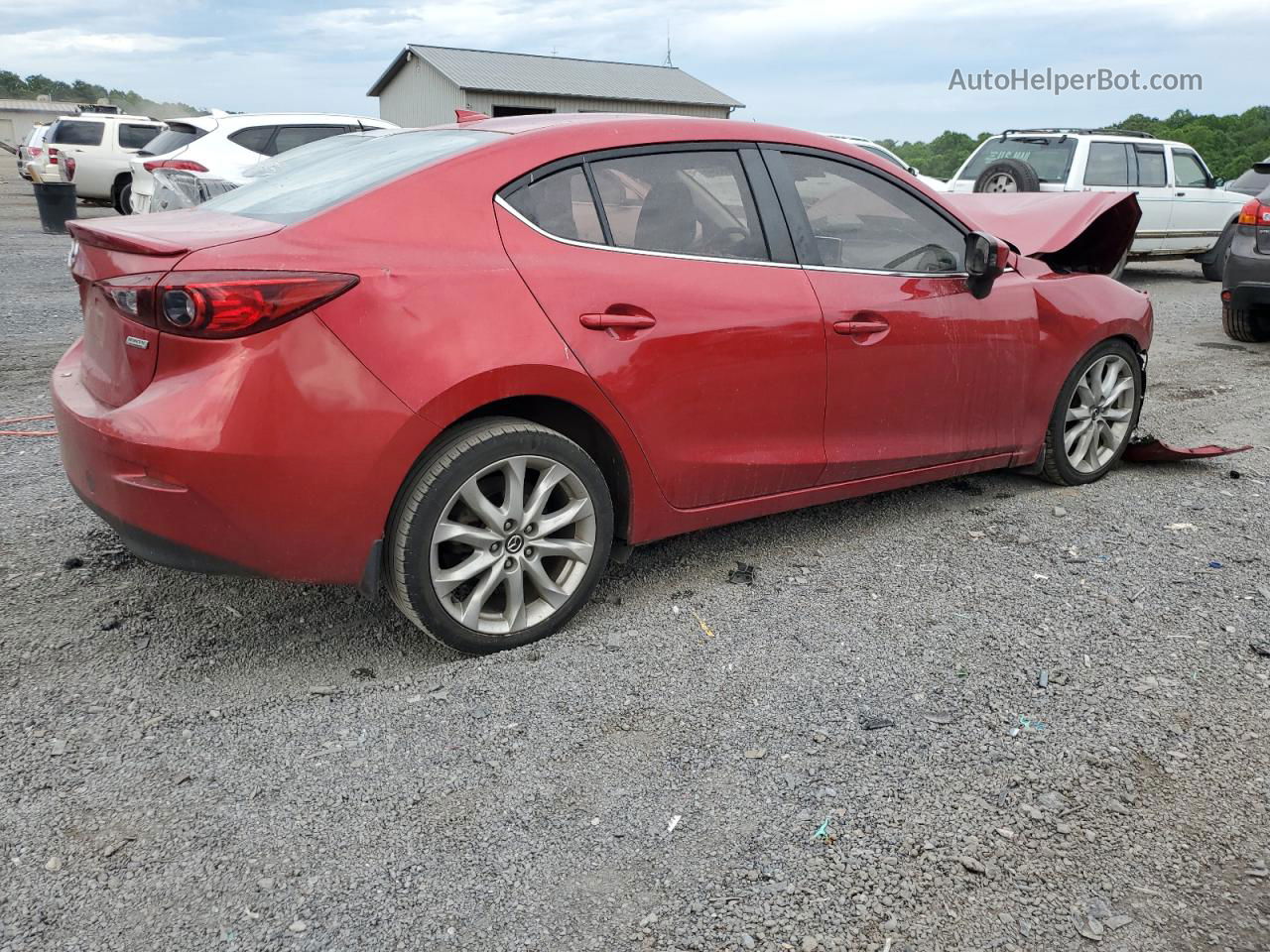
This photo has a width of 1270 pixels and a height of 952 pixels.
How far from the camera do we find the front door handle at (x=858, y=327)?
13.1 feet

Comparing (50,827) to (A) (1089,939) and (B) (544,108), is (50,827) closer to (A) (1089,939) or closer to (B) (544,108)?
(A) (1089,939)

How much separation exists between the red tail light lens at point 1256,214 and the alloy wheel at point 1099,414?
4701mm

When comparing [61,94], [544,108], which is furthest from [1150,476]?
[61,94]

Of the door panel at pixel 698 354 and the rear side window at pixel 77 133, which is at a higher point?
the rear side window at pixel 77 133

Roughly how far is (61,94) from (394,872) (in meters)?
110

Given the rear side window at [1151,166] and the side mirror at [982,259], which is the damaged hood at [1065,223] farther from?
the rear side window at [1151,166]

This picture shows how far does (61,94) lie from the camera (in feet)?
313

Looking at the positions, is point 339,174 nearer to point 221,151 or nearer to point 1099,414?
point 1099,414

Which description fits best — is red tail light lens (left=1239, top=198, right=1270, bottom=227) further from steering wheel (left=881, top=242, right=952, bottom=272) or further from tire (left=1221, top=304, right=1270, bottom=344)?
steering wheel (left=881, top=242, right=952, bottom=272)

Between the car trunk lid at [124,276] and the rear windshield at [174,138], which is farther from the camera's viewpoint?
the rear windshield at [174,138]

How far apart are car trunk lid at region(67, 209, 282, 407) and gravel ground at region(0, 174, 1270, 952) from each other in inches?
34.3

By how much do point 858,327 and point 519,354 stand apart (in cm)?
142

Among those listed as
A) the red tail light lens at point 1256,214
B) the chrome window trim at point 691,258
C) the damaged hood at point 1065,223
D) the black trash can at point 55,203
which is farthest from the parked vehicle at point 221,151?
the chrome window trim at point 691,258

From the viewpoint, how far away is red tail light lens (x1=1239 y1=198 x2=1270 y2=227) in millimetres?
8930
